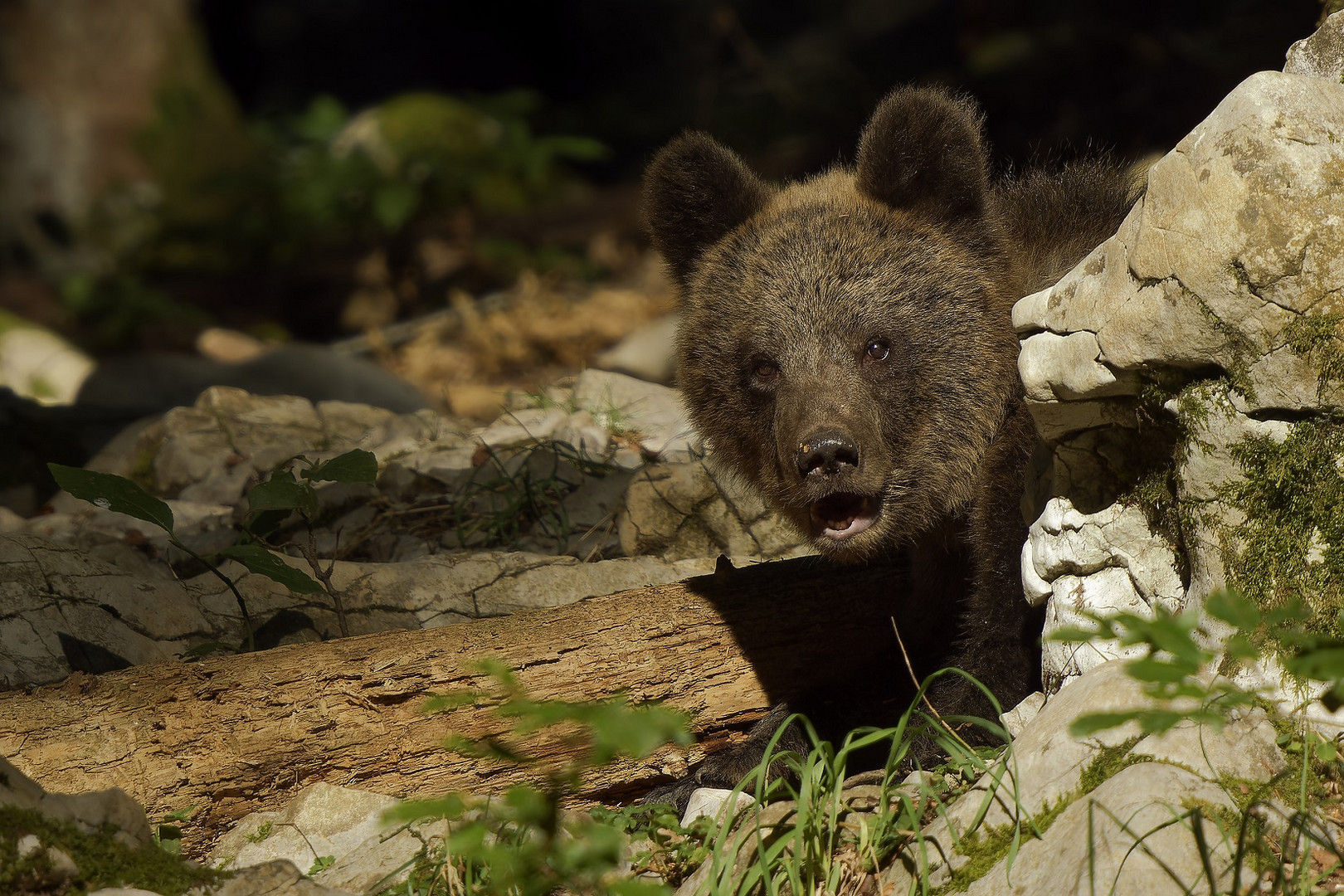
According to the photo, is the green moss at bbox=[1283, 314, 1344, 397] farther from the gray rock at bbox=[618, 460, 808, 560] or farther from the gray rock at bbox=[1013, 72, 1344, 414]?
the gray rock at bbox=[618, 460, 808, 560]

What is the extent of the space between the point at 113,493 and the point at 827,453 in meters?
2.34

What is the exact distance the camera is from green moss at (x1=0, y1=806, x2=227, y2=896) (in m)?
2.56

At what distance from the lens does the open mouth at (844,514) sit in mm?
4004

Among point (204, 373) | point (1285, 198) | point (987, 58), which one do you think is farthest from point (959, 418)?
point (987, 58)

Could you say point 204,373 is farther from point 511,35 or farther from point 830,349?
point 511,35

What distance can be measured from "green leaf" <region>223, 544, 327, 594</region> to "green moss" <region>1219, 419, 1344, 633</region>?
2.84 meters

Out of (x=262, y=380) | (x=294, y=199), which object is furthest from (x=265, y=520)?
(x=294, y=199)

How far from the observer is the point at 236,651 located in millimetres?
4152

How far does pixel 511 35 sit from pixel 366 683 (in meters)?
18.9

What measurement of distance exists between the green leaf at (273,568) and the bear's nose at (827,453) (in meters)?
1.73

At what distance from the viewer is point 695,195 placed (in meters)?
4.54

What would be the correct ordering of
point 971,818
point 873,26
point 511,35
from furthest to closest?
point 511,35, point 873,26, point 971,818

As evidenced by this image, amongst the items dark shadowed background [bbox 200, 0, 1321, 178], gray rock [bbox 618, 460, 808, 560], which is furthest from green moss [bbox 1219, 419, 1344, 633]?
dark shadowed background [bbox 200, 0, 1321, 178]

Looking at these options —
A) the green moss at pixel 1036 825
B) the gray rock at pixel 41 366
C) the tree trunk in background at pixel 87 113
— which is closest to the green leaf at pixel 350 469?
the green moss at pixel 1036 825
